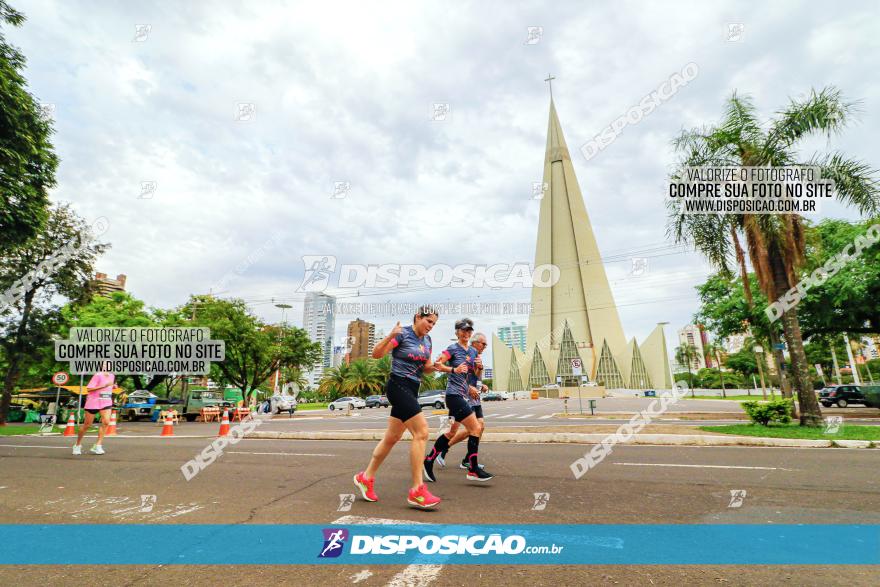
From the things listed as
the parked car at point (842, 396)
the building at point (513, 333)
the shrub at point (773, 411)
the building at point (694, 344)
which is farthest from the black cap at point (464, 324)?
the building at point (513, 333)

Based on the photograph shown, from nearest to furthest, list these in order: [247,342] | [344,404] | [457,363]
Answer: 1. [457,363]
2. [247,342]
3. [344,404]

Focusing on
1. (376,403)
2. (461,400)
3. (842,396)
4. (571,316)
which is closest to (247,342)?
(376,403)

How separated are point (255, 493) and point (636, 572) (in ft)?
13.1

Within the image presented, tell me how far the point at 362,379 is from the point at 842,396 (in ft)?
166

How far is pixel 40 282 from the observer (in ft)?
71.2

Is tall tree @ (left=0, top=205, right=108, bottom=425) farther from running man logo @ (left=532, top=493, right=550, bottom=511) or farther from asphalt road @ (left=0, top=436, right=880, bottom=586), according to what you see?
running man logo @ (left=532, top=493, right=550, bottom=511)

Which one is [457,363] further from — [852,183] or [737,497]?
[852,183]

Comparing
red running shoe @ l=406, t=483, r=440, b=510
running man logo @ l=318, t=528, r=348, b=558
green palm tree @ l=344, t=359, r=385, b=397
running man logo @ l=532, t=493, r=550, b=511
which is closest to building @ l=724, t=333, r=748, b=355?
running man logo @ l=532, t=493, r=550, b=511

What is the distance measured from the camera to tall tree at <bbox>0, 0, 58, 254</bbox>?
408 inches

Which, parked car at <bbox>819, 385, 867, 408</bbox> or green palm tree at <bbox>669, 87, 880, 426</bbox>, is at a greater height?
green palm tree at <bbox>669, 87, 880, 426</bbox>

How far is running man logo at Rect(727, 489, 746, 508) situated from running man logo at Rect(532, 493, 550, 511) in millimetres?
1706

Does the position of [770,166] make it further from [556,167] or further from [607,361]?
[556,167]

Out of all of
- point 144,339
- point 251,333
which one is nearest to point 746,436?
point 251,333

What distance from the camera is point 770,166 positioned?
11383mm
